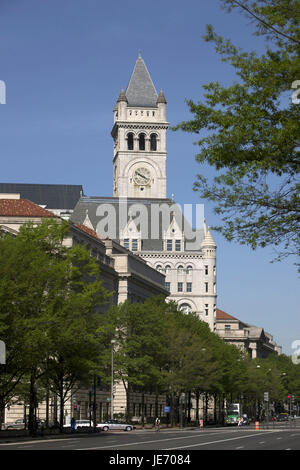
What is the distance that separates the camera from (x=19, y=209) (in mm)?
110812

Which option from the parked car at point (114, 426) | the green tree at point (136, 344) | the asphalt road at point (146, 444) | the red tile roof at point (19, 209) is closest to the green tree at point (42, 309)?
the asphalt road at point (146, 444)

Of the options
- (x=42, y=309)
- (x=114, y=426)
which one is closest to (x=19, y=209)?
(x=114, y=426)

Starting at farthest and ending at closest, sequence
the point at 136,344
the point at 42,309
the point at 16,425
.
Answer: the point at 136,344, the point at 16,425, the point at 42,309

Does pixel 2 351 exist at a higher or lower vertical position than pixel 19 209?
lower

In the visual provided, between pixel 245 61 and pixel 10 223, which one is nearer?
pixel 245 61

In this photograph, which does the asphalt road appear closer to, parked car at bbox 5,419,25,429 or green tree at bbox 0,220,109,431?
green tree at bbox 0,220,109,431

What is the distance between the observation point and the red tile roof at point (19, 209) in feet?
357

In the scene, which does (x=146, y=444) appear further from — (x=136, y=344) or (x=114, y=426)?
(x=136, y=344)

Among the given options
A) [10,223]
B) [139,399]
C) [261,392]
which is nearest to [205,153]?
[10,223]

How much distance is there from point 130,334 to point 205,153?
8227 centimetres

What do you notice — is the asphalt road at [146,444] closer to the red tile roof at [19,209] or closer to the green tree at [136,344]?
the green tree at [136,344]

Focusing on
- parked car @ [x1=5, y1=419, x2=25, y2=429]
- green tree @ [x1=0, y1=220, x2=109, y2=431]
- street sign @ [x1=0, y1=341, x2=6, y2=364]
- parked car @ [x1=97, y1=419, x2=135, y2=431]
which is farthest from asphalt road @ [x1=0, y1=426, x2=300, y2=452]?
parked car @ [x1=5, y1=419, x2=25, y2=429]

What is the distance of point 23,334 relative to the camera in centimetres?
6612
